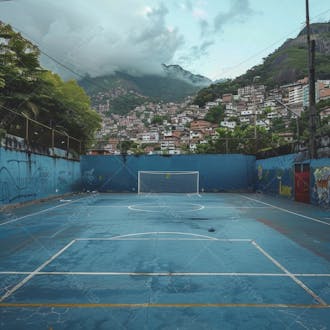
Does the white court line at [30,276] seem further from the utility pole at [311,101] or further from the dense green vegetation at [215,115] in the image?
the dense green vegetation at [215,115]

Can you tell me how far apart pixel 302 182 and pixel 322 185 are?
277 centimetres

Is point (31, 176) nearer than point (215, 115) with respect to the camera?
Yes

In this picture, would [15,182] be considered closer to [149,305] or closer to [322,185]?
[149,305]

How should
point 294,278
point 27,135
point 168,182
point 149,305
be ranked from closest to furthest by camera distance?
point 149,305 → point 294,278 → point 27,135 → point 168,182

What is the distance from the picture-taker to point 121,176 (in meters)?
33.6

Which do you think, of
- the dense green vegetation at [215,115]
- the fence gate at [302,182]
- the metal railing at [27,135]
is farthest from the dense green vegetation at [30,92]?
the dense green vegetation at [215,115]

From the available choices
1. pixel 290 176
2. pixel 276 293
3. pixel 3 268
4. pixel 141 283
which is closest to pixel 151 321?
pixel 141 283

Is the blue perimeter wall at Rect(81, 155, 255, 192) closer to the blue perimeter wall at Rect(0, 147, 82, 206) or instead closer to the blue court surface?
the blue perimeter wall at Rect(0, 147, 82, 206)

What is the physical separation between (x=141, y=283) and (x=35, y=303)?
6.40ft

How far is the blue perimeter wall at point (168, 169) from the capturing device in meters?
33.4

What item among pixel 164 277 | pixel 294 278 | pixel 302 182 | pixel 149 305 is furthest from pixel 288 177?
pixel 149 305

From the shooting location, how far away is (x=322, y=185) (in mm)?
19969

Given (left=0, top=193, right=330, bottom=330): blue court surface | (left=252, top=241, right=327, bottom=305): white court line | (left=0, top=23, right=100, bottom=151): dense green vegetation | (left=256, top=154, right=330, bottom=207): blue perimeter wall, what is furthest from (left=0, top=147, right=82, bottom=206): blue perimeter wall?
(left=256, top=154, right=330, bottom=207): blue perimeter wall

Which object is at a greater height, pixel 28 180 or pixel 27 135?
pixel 27 135
